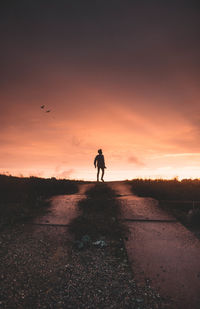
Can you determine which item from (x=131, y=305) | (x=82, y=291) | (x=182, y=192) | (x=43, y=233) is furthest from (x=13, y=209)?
(x=182, y=192)

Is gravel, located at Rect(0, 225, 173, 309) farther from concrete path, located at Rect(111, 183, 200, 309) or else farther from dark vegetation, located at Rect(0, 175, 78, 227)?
dark vegetation, located at Rect(0, 175, 78, 227)

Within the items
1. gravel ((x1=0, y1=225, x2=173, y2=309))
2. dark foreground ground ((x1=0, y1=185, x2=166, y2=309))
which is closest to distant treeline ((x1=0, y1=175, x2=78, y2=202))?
dark foreground ground ((x1=0, y1=185, x2=166, y2=309))

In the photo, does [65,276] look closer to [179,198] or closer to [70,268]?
[70,268]

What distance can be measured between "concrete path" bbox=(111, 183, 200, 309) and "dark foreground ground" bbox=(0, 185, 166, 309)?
22 centimetres

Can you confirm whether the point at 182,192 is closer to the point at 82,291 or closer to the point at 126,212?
the point at 126,212

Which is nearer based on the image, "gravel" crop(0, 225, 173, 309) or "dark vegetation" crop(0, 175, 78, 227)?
"gravel" crop(0, 225, 173, 309)

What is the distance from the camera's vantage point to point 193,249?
4766 millimetres

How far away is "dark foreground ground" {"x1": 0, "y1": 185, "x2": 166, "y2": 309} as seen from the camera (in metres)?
3.16

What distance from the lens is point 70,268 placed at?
4012mm

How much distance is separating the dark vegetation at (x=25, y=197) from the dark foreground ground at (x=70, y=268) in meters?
0.80

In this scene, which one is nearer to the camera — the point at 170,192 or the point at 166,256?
the point at 166,256

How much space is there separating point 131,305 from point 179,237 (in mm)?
A: 2841

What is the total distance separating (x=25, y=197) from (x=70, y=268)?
5579 millimetres

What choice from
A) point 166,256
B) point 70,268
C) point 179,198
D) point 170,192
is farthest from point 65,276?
point 170,192
